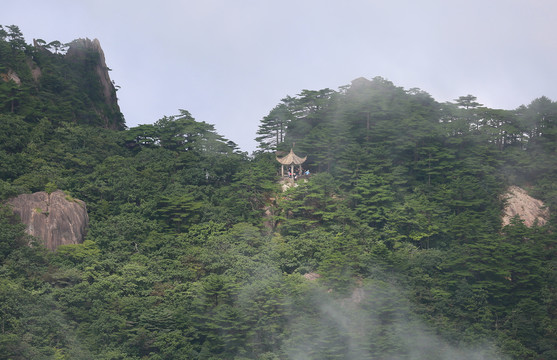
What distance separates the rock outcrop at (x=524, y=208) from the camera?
95.2 feet

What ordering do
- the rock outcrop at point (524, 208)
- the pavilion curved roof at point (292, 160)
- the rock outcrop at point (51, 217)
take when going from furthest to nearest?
the pavilion curved roof at point (292, 160) < the rock outcrop at point (524, 208) < the rock outcrop at point (51, 217)

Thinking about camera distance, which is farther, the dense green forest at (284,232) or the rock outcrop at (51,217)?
the rock outcrop at (51,217)

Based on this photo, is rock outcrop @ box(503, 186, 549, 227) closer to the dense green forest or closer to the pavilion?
the dense green forest

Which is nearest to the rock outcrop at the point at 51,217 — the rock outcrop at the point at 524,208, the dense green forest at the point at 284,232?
the dense green forest at the point at 284,232

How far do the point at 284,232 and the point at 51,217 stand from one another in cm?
1018

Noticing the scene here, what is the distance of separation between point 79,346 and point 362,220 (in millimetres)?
13539

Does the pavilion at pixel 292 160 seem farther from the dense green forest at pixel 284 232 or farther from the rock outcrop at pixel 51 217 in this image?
the rock outcrop at pixel 51 217

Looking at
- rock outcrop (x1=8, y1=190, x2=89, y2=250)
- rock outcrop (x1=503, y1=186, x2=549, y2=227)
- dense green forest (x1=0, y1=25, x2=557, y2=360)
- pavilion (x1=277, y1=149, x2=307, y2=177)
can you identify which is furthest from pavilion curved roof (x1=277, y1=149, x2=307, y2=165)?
rock outcrop (x1=8, y1=190, x2=89, y2=250)

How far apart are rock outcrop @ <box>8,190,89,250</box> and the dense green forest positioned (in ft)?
1.71

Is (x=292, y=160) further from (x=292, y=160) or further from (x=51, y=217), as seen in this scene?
(x=51, y=217)

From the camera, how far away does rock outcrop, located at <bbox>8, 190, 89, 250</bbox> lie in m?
24.9

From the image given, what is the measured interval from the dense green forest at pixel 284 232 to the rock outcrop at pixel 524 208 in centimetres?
73

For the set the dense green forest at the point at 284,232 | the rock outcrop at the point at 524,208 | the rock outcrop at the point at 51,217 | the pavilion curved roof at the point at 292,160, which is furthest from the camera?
the pavilion curved roof at the point at 292,160

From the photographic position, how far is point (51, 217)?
25375 mm
